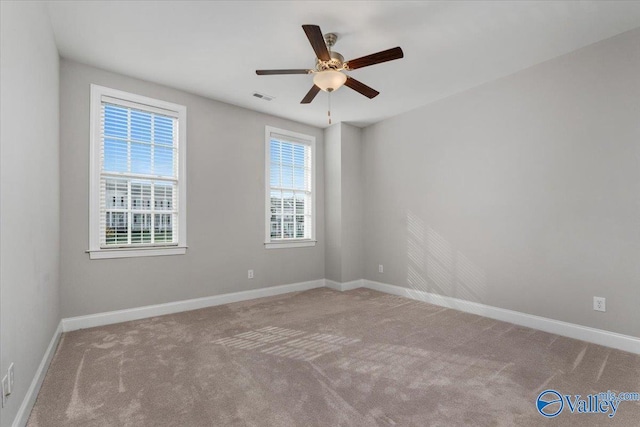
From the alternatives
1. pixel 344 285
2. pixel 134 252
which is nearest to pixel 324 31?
pixel 134 252

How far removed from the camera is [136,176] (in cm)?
361

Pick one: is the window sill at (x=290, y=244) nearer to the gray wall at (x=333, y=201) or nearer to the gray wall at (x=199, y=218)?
the gray wall at (x=199, y=218)

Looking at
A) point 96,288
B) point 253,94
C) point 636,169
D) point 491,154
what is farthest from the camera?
point 253,94

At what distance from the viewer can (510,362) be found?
8.14ft

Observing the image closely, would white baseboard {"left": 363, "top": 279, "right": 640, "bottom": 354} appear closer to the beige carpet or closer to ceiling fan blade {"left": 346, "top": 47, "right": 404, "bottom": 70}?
the beige carpet

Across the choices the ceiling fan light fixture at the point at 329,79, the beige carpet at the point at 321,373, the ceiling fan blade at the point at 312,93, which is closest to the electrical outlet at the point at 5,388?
the beige carpet at the point at 321,373

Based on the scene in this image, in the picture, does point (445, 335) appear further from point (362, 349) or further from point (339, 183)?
point (339, 183)

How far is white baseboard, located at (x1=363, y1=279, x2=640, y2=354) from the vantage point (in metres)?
2.73

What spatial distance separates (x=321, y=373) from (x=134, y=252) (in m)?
2.59

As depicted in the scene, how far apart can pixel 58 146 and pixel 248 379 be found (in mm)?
2923

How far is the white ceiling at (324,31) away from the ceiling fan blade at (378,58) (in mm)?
388

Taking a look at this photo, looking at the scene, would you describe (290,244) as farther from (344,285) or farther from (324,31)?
(324,31)

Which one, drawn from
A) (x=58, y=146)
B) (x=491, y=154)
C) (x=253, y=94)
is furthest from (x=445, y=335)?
Answer: (x=58, y=146)

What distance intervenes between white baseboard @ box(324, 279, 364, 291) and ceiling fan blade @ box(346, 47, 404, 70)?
3468 mm
